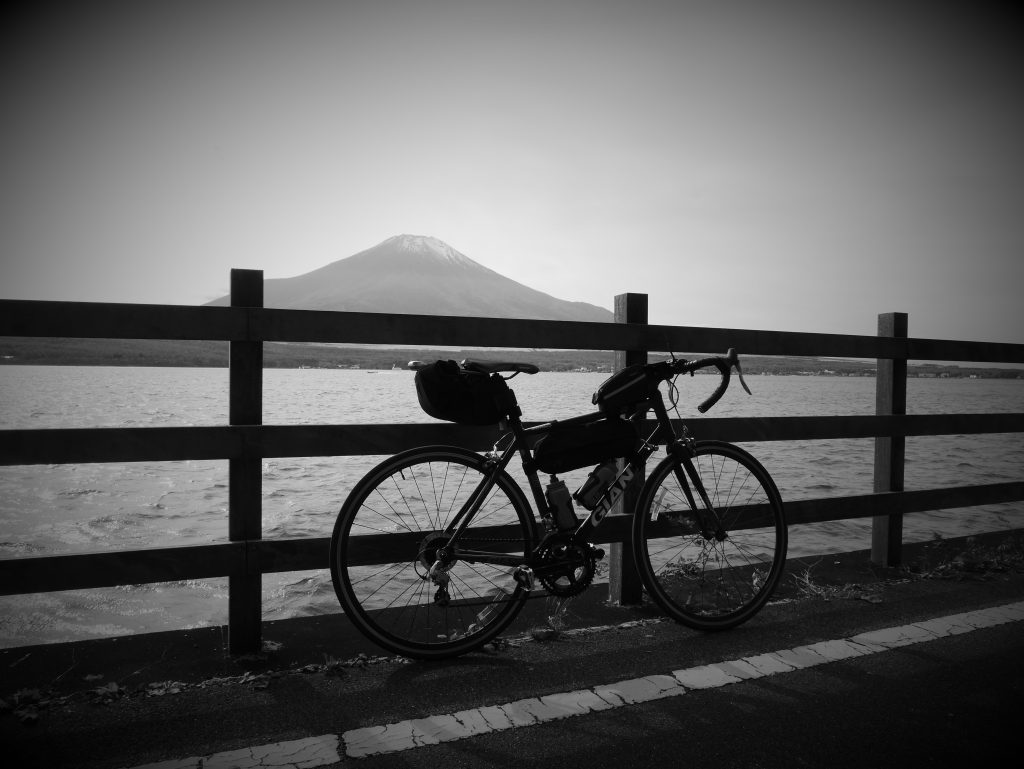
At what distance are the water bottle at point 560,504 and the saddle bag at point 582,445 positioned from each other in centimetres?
8

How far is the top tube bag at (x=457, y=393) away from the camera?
294cm

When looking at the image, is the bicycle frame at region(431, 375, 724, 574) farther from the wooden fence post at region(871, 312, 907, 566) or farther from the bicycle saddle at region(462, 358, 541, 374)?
the wooden fence post at region(871, 312, 907, 566)

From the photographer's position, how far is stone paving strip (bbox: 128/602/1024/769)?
2.16 metres

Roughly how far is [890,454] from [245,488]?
410 cm

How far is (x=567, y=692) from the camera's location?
8.63 ft

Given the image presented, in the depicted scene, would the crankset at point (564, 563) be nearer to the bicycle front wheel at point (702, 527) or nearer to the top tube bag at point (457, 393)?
the bicycle front wheel at point (702, 527)

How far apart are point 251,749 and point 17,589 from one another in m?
1.25

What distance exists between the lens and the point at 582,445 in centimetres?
318

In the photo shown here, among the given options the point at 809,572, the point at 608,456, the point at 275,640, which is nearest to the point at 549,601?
the point at 608,456

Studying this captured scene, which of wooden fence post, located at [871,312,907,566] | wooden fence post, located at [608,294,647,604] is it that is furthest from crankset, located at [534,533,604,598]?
wooden fence post, located at [871,312,907,566]

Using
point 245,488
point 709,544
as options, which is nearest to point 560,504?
point 709,544

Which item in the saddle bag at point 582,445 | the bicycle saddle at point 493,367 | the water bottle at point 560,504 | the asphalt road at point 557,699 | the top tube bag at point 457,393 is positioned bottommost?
the asphalt road at point 557,699

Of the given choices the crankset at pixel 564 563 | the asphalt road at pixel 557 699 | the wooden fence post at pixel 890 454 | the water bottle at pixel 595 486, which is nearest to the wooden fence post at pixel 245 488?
the asphalt road at pixel 557 699

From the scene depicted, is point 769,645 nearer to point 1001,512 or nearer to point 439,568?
point 439,568
